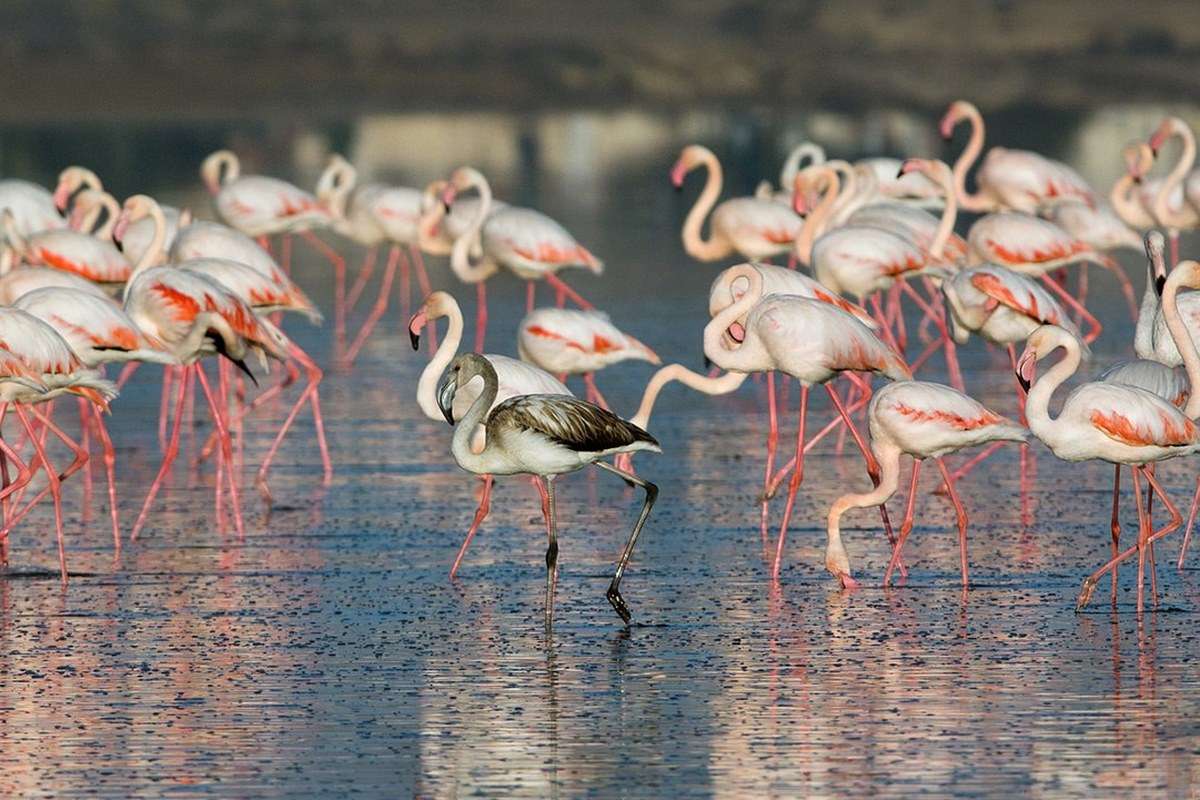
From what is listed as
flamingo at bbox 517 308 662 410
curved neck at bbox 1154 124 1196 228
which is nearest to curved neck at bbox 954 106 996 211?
curved neck at bbox 1154 124 1196 228

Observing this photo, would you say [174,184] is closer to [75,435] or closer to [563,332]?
[75,435]

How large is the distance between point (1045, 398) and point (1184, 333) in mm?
695

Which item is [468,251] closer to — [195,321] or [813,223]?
[813,223]

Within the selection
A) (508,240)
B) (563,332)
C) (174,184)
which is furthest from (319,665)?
(174,184)

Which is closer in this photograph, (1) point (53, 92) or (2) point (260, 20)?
(1) point (53, 92)

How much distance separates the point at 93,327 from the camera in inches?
375

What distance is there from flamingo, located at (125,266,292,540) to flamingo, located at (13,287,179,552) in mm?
207

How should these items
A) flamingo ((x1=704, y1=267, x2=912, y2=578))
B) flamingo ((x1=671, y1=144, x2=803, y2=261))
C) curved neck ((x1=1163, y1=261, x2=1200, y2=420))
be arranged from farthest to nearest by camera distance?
flamingo ((x1=671, y1=144, x2=803, y2=261)) < flamingo ((x1=704, y1=267, x2=912, y2=578)) < curved neck ((x1=1163, y1=261, x2=1200, y2=420))

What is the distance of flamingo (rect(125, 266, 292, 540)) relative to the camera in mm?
9805

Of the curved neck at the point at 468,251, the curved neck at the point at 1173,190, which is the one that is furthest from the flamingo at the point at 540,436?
the curved neck at the point at 1173,190

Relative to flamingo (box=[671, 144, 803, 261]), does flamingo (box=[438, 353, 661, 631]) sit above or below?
below

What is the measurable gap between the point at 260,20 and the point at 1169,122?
2958cm

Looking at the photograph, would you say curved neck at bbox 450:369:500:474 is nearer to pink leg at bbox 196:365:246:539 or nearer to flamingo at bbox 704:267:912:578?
flamingo at bbox 704:267:912:578

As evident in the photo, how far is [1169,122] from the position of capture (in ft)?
52.9
